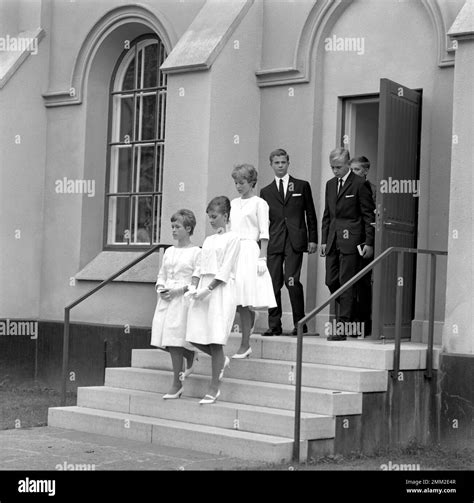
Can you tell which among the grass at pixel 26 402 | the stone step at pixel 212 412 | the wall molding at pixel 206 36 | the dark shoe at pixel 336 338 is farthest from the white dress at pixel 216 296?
the wall molding at pixel 206 36

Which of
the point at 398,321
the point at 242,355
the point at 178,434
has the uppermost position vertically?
the point at 398,321

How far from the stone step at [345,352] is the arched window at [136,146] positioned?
3541 millimetres

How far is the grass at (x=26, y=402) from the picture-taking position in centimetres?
1120

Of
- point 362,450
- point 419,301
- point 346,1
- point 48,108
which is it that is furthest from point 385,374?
point 48,108

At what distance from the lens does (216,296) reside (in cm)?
990

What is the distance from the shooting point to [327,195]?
11078mm

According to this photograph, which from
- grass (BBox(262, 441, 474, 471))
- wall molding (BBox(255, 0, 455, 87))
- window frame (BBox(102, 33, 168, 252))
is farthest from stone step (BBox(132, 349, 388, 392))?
wall molding (BBox(255, 0, 455, 87))

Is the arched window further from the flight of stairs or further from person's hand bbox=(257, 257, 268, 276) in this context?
person's hand bbox=(257, 257, 268, 276)

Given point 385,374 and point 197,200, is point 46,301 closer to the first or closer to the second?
point 197,200

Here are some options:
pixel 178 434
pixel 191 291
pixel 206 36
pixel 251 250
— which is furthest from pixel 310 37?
pixel 178 434

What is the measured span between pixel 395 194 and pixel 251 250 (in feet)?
5.36

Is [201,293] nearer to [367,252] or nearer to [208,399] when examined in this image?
[208,399]

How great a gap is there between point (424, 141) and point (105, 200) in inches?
192

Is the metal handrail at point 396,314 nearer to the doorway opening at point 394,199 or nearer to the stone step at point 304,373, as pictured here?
the doorway opening at point 394,199
